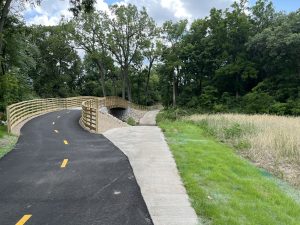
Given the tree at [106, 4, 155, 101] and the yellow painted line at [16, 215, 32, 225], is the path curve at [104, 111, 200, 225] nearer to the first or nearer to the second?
the yellow painted line at [16, 215, 32, 225]

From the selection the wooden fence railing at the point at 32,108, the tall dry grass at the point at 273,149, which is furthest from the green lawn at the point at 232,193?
the wooden fence railing at the point at 32,108

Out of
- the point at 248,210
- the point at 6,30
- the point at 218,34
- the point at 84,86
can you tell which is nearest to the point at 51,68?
the point at 84,86

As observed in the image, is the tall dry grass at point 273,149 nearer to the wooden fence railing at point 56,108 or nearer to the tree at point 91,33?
the wooden fence railing at point 56,108

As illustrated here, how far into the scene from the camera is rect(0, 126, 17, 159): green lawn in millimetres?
14544

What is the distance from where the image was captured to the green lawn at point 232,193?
22.4ft

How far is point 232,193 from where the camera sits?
26.9 ft

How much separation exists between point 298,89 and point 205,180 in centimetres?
4351

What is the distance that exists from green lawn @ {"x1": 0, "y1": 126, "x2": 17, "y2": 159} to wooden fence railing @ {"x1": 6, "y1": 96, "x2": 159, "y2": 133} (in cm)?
105

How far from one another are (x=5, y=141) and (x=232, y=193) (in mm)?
12143

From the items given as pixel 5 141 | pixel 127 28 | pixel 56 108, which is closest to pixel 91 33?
pixel 127 28

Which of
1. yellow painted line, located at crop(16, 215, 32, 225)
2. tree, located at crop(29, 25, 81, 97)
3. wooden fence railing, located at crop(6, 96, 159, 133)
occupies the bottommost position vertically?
yellow painted line, located at crop(16, 215, 32, 225)

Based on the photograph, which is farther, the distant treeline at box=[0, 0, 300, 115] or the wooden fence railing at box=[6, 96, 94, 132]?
the distant treeline at box=[0, 0, 300, 115]

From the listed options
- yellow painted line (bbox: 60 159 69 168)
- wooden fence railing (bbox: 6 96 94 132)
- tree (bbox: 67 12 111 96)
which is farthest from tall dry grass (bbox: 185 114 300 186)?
tree (bbox: 67 12 111 96)

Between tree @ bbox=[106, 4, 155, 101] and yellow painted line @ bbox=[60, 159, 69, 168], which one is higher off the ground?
tree @ bbox=[106, 4, 155, 101]
